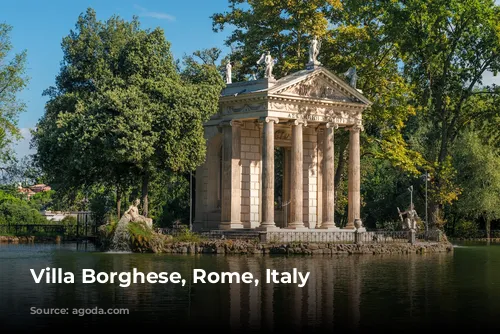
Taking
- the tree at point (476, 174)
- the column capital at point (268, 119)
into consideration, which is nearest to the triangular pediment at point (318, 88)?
the column capital at point (268, 119)

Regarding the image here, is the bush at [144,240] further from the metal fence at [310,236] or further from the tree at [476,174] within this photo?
the tree at [476,174]

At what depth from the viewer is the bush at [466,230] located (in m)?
76.2

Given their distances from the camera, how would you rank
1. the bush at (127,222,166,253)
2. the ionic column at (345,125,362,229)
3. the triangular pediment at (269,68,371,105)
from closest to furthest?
the bush at (127,222,166,253) → the triangular pediment at (269,68,371,105) → the ionic column at (345,125,362,229)

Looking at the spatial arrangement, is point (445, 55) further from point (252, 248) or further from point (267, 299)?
point (267, 299)

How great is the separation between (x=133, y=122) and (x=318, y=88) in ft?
41.3

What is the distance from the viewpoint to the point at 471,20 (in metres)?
58.2

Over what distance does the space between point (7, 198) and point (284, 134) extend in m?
34.5

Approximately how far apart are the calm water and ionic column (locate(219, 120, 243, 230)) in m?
14.5

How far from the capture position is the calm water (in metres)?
19.2

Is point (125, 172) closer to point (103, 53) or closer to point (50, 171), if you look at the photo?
point (50, 171)

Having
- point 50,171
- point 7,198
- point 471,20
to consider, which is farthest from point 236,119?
point 7,198

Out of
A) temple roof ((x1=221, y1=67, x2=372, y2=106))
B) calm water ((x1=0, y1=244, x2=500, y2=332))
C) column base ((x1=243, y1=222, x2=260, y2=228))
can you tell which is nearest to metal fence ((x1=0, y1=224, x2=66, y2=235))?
column base ((x1=243, y1=222, x2=260, y2=228))

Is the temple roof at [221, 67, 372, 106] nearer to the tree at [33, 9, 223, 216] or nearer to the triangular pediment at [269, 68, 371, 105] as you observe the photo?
the triangular pediment at [269, 68, 371, 105]

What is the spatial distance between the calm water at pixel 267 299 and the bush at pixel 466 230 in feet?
134
